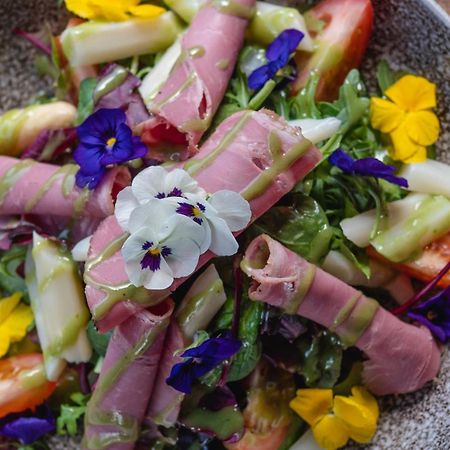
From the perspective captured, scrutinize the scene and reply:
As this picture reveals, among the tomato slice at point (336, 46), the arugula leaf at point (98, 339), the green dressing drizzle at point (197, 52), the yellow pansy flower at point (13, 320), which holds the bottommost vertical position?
the yellow pansy flower at point (13, 320)

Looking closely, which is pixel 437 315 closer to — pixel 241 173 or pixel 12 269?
pixel 241 173

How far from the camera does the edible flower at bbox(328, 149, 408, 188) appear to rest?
6.04ft

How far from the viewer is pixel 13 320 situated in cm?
210

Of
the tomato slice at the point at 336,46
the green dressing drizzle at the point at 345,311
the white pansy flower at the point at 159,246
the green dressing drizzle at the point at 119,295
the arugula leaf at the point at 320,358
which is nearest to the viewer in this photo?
the white pansy flower at the point at 159,246

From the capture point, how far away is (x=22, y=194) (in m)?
1.97

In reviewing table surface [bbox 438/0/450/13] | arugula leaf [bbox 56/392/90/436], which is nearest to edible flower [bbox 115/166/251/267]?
arugula leaf [bbox 56/392/90/436]

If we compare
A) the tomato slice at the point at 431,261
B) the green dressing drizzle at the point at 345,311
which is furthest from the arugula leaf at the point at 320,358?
the tomato slice at the point at 431,261

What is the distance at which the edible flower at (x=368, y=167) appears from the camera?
1842mm

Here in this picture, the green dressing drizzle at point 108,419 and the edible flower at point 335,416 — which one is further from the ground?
the edible flower at point 335,416

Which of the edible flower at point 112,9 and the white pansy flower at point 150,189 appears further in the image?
the edible flower at point 112,9

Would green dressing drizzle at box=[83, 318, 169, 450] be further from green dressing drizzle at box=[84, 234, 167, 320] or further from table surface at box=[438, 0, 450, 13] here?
table surface at box=[438, 0, 450, 13]

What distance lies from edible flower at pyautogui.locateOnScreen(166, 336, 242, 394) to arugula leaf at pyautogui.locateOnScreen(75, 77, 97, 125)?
67 centimetres

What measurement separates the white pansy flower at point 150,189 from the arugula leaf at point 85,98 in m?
0.51

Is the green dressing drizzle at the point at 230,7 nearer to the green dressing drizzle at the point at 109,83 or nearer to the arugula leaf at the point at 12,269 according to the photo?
the green dressing drizzle at the point at 109,83
